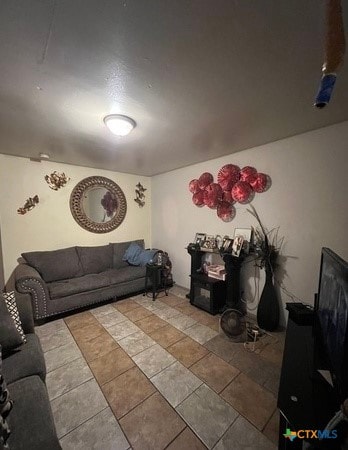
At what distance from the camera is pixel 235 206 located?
2.82 meters

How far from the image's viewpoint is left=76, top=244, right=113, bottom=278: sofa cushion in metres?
3.32

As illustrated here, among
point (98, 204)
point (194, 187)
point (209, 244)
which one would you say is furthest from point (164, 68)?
point (98, 204)

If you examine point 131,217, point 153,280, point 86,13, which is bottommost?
point 153,280

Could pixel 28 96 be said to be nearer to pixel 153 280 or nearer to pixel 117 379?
pixel 117 379

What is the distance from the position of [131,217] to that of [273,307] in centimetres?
306

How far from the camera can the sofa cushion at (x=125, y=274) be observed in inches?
124

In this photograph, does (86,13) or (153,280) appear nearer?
(86,13)

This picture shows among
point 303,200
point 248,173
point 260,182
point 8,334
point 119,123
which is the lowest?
point 8,334

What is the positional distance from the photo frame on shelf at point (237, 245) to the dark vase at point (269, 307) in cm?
38

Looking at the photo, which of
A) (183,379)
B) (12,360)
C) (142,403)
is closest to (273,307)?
(183,379)

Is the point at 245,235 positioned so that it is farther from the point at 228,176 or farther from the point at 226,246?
the point at 228,176

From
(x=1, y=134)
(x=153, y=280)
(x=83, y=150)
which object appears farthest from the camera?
(x=153, y=280)

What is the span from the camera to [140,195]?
426 centimetres

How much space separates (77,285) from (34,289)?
0.51 m
